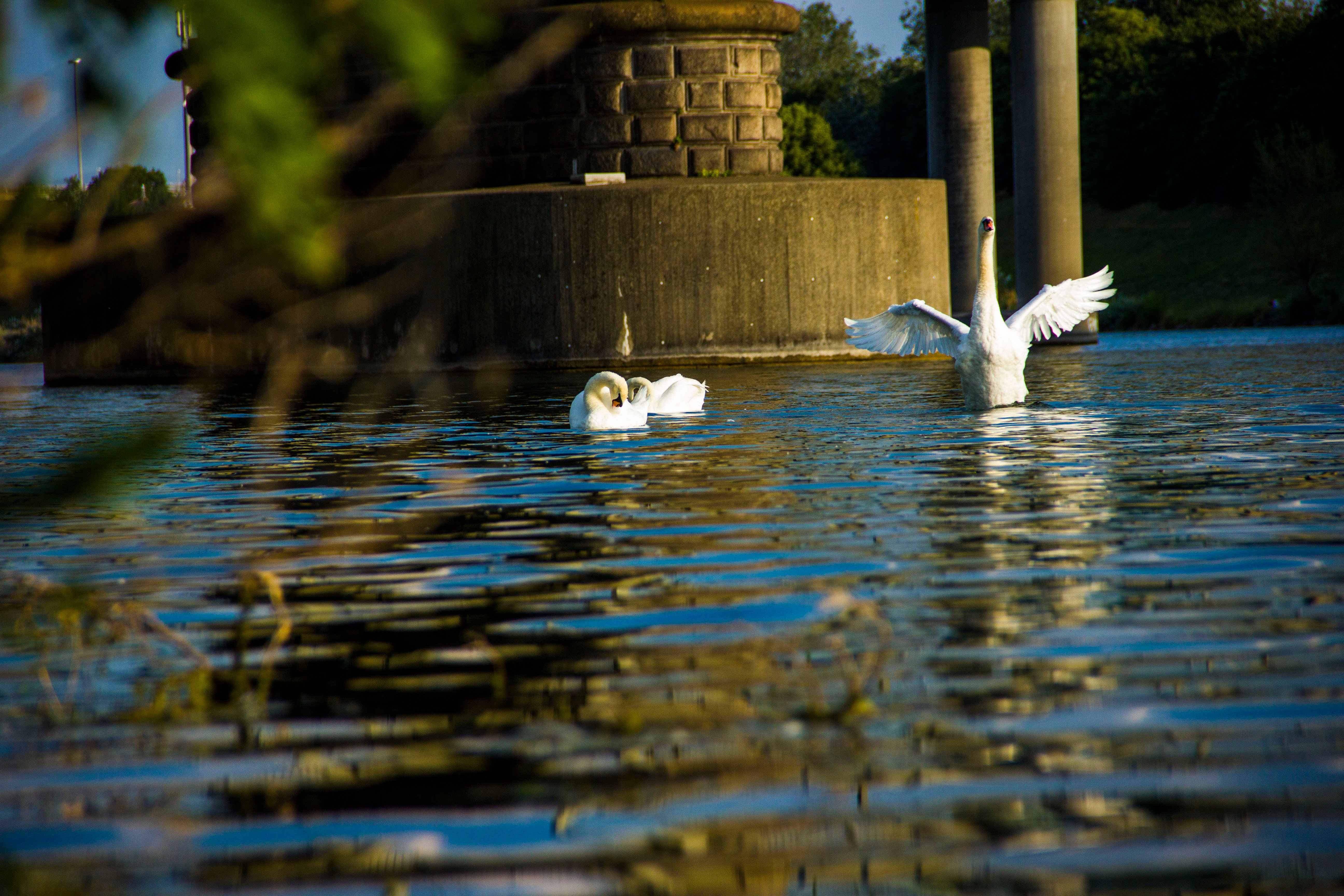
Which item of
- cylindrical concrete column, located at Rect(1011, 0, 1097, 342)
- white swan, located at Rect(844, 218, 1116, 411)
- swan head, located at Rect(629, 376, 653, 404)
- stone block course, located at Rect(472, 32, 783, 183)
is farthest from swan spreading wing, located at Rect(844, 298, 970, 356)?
cylindrical concrete column, located at Rect(1011, 0, 1097, 342)

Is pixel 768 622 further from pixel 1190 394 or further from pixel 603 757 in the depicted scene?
pixel 1190 394

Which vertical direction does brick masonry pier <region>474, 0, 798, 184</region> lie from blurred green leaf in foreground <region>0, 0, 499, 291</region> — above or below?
above

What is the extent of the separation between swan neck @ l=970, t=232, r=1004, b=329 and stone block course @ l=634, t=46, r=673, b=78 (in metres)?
10.7

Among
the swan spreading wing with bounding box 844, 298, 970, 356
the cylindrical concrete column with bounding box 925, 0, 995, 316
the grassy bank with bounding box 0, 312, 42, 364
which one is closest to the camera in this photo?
the swan spreading wing with bounding box 844, 298, 970, 356

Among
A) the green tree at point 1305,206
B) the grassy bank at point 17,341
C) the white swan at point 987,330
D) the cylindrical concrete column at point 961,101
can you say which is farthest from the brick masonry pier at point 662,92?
the green tree at point 1305,206

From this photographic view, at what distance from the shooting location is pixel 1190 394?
13.8 m

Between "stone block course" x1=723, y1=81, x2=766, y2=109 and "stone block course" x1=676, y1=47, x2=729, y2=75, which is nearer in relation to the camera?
"stone block course" x1=676, y1=47, x2=729, y2=75

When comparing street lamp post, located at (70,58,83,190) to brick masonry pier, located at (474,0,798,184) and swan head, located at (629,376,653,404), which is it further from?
brick masonry pier, located at (474,0,798,184)

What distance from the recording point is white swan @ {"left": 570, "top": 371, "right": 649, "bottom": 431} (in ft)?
38.8

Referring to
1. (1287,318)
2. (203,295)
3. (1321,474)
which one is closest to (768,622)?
(203,295)

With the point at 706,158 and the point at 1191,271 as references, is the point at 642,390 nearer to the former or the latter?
the point at 706,158

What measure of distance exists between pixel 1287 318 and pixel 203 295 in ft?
152

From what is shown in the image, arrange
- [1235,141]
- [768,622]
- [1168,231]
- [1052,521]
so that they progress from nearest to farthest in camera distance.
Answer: [768,622] < [1052,521] < [1235,141] < [1168,231]

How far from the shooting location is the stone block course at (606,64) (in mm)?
23438
